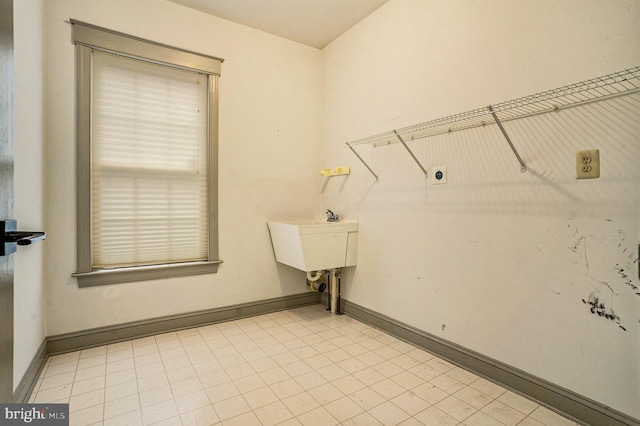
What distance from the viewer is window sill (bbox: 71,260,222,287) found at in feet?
7.43

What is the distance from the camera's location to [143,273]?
2459mm

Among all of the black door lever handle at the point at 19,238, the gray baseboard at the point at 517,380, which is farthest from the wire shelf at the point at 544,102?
the black door lever handle at the point at 19,238

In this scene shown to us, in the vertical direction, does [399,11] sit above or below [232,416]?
above

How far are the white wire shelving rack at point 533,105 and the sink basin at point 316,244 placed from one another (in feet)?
2.98

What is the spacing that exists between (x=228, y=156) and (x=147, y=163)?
64 cm

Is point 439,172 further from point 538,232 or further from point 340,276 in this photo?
point 340,276

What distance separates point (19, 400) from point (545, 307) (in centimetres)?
266

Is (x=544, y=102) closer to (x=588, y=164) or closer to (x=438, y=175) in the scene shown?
(x=588, y=164)

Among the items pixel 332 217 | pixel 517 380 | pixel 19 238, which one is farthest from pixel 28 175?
pixel 517 380

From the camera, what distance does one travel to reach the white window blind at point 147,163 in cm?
234

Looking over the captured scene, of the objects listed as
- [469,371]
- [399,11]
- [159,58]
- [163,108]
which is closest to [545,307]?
[469,371]

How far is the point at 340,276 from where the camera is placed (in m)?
3.05

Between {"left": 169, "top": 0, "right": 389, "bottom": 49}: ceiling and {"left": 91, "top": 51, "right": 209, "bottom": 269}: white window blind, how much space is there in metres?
0.58

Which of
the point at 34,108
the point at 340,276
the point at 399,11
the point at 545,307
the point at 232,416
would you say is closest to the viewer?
the point at 232,416
